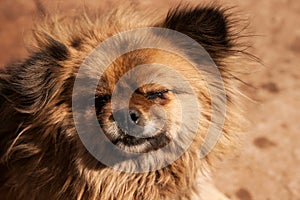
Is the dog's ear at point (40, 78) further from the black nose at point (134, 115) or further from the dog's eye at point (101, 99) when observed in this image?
the black nose at point (134, 115)

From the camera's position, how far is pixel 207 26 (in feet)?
8.67

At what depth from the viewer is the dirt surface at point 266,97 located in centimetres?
329

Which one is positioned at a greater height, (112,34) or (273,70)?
(112,34)

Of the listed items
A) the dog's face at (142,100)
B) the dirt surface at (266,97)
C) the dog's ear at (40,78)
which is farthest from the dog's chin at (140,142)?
the dirt surface at (266,97)

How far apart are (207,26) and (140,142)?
0.60 metres

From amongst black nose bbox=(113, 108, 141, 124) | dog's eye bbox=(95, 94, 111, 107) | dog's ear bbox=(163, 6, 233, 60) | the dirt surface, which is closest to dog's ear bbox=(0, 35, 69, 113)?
dog's eye bbox=(95, 94, 111, 107)

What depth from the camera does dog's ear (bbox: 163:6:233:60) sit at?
8.64 feet

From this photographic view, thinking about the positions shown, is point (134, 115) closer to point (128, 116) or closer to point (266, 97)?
point (128, 116)

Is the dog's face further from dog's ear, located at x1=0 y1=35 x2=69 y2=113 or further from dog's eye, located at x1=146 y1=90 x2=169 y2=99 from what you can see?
dog's ear, located at x1=0 y1=35 x2=69 y2=113

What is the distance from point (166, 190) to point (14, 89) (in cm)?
83

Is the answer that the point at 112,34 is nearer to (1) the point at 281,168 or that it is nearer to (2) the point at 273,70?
(1) the point at 281,168

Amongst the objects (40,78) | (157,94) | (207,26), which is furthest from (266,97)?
(40,78)

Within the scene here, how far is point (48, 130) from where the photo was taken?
8.68 feet

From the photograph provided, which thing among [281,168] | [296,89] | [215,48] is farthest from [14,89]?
[296,89]
